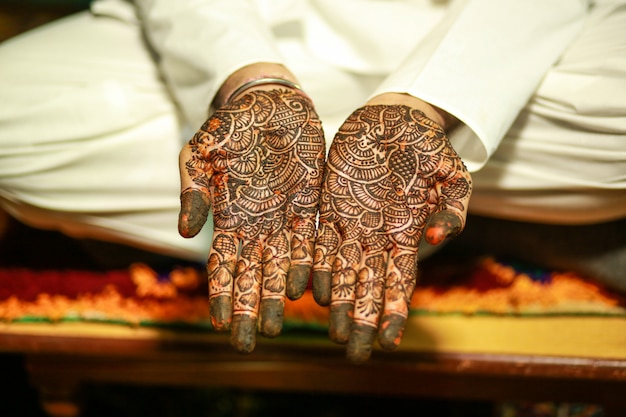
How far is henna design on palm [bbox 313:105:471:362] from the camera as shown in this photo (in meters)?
0.65

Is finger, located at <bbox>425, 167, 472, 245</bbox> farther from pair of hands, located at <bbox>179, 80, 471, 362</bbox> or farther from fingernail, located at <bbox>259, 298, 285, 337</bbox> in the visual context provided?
fingernail, located at <bbox>259, 298, 285, 337</bbox>

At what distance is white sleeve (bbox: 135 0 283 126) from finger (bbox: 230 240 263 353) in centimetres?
27

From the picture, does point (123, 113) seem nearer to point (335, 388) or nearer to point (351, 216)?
point (351, 216)

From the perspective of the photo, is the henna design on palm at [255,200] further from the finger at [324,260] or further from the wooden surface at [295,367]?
the wooden surface at [295,367]

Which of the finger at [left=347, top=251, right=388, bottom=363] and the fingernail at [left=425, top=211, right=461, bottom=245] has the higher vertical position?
the fingernail at [left=425, top=211, right=461, bottom=245]

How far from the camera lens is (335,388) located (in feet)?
3.45

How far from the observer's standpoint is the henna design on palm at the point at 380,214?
65 cm

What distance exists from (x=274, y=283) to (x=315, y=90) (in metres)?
0.41

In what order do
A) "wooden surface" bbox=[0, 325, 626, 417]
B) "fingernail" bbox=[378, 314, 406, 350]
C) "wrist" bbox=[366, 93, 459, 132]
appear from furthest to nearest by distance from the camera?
"wooden surface" bbox=[0, 325, 626, 417] < "wrist" bbox=[366, 93, 459, 132] < "fingernail" bbox=[378, 314, 406, 350]

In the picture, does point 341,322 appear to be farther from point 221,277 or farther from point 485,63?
point 485,63

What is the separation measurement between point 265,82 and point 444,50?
0.24m

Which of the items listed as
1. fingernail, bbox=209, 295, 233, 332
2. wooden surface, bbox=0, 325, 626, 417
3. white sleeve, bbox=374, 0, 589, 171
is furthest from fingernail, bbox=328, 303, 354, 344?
wooden surface, bbox=0, 325, 626, 417

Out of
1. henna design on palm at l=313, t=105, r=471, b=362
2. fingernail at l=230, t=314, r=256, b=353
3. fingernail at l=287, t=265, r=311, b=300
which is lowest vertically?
fingernail at l=230, t=314, r=256, b=353

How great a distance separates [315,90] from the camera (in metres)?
0.97
